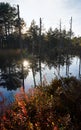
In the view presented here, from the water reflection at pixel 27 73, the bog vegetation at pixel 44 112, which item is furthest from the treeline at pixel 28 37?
the bog vegetation at pixel 44 112

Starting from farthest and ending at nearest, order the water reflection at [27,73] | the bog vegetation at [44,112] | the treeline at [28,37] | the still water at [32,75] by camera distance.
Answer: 1. the treeline at [28,37]
2. the water reflection at [27,73]
3. the still water at [32,75]
4. the bog vegetation at [44,112]

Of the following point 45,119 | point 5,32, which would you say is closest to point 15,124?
point 45,119

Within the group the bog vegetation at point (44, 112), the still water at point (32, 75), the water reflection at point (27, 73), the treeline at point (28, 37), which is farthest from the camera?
the treeline at point (28, 37)

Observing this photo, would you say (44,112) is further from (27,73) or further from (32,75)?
(27,73)

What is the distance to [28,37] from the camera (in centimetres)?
7850

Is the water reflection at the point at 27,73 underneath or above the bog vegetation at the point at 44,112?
underneath

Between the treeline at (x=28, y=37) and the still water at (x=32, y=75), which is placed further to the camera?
the treeline at (x=28, y=37)

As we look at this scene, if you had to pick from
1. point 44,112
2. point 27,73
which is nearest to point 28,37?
point 27,73

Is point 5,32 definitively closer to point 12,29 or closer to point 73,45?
point 12,29

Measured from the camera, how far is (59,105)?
307 inches

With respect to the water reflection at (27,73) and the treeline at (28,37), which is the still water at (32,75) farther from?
the treeline at (28,37)

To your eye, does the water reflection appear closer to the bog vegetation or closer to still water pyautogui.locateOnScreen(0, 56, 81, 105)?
still water pyautogui.locateOnScreen(0, 56, 81, 105)

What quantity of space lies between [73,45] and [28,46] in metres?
12.6

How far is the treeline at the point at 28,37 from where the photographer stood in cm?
7119
